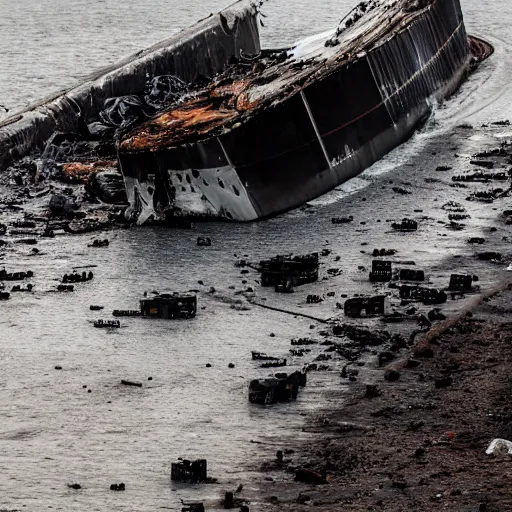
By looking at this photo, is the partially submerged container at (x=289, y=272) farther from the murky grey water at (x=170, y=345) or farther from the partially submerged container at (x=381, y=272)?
the partially submerged container at (x=381, y=272)

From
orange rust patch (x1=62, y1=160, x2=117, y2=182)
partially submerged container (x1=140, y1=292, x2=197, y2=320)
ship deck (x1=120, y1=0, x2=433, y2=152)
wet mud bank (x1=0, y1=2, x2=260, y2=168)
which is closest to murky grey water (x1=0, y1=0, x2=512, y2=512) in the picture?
partially submerged container (x1=140, y1=292, x2=197, y2=320)

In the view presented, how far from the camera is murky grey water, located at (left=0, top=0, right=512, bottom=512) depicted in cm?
1622

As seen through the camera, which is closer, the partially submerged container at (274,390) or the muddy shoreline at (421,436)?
the muddy shoreline at (421,436)

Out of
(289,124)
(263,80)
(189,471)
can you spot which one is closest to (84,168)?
(263,80)

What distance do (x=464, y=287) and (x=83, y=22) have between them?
34838 mm

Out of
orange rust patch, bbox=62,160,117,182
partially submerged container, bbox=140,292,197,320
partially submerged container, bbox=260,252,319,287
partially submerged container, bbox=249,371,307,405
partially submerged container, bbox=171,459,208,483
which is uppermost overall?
orange rust patch, bbox=62,160,117,182

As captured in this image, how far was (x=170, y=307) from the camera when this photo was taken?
21703mm

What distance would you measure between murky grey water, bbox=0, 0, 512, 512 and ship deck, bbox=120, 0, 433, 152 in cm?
231

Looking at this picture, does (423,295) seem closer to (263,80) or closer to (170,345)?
(170,345)

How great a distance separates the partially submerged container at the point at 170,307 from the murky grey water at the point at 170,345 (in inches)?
10.1

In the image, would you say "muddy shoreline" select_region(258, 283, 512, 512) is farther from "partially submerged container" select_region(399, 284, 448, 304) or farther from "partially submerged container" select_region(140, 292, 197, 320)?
"partially submerged container" select_region(140, 292, 197, 320)

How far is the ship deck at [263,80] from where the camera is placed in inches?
1121

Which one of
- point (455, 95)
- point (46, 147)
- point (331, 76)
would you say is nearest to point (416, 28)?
point (455, 95)

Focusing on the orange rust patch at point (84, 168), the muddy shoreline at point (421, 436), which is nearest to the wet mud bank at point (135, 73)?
the orange rust patch at point (84, 168)
